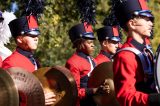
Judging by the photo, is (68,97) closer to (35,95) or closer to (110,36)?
(35,95)

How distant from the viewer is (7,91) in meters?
5.23

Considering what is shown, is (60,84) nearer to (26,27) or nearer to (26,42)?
(26,42)

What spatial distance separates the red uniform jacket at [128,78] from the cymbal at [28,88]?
1.34 meters

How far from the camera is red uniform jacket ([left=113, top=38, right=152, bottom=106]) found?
4191mm

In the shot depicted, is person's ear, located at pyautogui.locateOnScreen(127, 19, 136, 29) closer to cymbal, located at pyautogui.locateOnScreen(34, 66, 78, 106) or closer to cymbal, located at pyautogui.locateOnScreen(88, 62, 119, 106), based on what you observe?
cymbal, located at pyautogui.locateOnScreen(88, 62, 119, 106)

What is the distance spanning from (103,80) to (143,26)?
67.9 inches

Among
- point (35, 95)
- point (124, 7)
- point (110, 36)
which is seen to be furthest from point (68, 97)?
point (110, 36)

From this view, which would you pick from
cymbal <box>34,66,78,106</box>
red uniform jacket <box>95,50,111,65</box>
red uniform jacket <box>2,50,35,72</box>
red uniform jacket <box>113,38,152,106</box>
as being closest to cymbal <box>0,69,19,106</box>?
cymbal <box>34,66,78,106</box>

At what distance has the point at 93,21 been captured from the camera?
6523 millimetres

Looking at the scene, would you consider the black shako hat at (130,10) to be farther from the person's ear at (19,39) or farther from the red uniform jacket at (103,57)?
the red uniform jacket at (103,57)

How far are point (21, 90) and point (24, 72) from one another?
0.64ft

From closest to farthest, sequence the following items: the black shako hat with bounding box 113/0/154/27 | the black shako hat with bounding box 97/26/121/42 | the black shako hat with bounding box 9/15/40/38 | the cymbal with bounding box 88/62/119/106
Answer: the black shako hat with bounding box 113/0/154/27 → the cymbal with bounding box 88/62/119/106 → the black shako hat with bounding box 9/15/40/38 → the black shako hat with bounding box 97/26/121/42

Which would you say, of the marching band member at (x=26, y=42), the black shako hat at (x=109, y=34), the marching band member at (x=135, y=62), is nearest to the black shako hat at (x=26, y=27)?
the marching band member at (x=26, y=42)

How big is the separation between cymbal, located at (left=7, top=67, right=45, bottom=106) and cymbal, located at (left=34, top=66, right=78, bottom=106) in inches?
16.4
